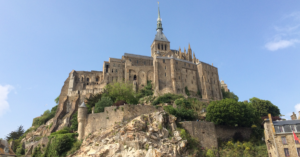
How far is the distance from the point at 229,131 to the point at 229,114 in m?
2.73

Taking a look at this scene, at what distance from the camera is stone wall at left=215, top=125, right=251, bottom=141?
39250 mm

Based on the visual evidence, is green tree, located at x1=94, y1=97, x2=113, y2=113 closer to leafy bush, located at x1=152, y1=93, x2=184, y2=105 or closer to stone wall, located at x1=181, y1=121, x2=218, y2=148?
leafy bush, located at x1=152, y1=93, x2=184, y2=105

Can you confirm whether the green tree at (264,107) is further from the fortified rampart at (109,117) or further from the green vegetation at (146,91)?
the fortified rampart at (109,117)

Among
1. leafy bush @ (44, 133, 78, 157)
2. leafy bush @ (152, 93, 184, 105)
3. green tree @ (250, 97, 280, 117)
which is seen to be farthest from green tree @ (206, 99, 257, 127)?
leafy bush @ (44, 133, 78, 157)

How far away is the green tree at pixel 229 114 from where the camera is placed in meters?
40.3

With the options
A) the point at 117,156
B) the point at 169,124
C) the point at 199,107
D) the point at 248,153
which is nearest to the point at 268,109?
the point at 199,107

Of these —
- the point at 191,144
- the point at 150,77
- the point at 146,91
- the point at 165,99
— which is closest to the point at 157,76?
the point at 150,77

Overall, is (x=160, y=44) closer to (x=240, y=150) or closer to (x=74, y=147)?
(x=74, y=147)

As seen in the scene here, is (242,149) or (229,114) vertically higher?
(229,114)

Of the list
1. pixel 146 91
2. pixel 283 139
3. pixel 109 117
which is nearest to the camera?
pixel 283 139

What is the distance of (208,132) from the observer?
Result: 3734cm

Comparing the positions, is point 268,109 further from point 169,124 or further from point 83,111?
point 83,111

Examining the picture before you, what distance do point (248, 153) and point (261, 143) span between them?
484cm

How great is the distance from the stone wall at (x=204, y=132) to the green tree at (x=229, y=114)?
9.39 ft
